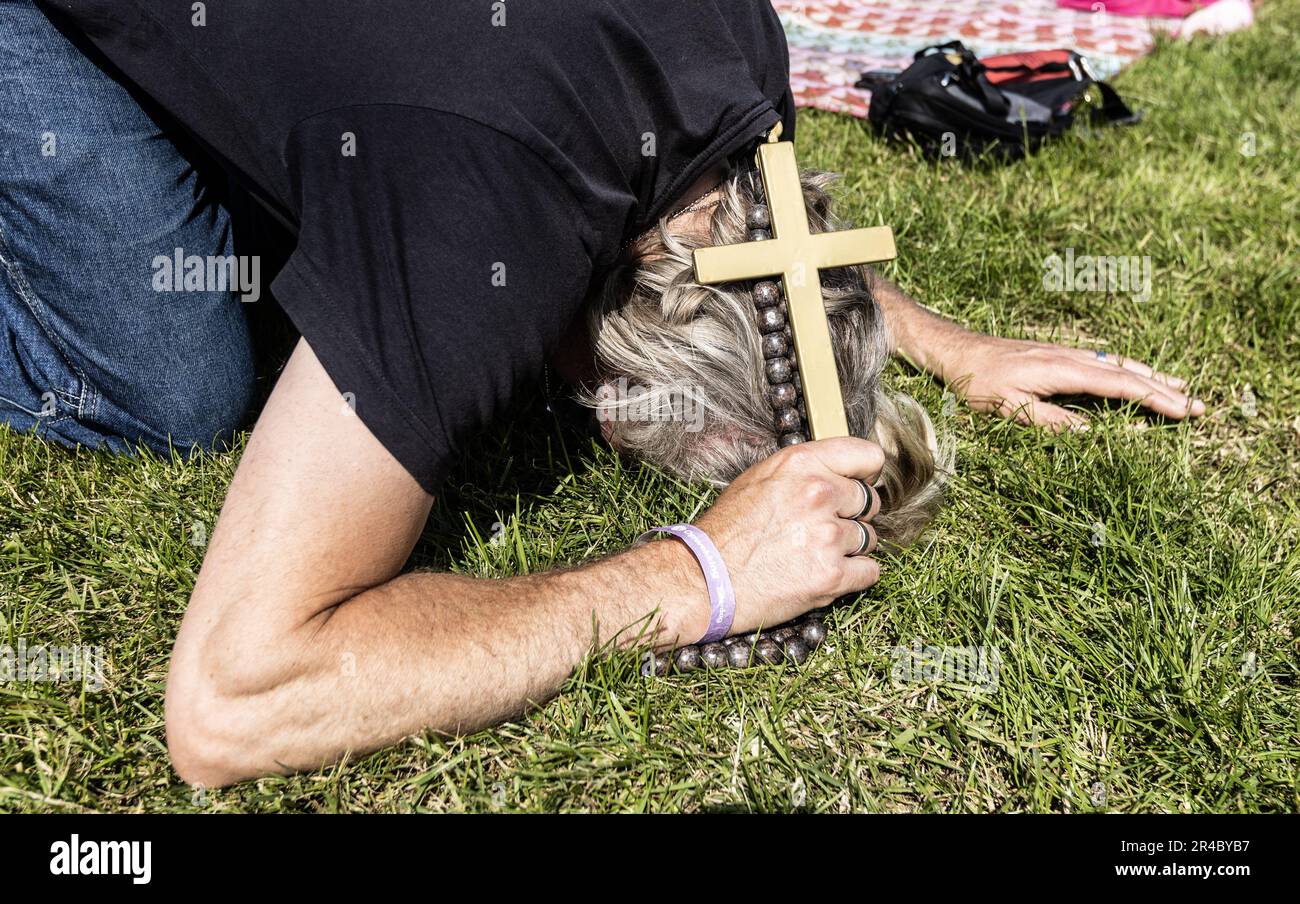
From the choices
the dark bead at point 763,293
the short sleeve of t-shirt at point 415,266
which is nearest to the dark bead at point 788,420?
the dark bead at point 763,293

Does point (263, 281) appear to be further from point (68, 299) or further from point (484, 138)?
point (484, 138)

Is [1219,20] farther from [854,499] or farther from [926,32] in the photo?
[854,499]

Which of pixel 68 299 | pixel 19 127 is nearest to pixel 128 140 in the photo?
pixel 19 127

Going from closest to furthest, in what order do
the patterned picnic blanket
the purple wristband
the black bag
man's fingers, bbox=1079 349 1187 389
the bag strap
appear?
the purple wristband, man's fingers, bbox=1079 349 1187 389, the black bag, the bag strap, the patterned picnic blanket

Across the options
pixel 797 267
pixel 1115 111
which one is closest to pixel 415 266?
pixel 797 267

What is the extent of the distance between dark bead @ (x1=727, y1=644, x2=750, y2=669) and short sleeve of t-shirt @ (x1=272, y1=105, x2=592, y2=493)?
2.20 ft

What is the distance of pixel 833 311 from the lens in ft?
6.99

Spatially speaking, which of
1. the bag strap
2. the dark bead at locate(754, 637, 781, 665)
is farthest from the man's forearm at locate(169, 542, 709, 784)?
the bag strap

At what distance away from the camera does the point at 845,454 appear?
78.0 inches

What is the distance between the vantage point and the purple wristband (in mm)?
1912

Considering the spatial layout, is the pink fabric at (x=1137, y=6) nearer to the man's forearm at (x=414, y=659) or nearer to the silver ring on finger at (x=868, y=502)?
the silver ring on finger at (x=868, y=502)

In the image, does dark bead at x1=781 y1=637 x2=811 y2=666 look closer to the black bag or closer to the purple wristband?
the purple wristband

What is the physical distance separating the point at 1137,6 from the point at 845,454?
4.73 meters

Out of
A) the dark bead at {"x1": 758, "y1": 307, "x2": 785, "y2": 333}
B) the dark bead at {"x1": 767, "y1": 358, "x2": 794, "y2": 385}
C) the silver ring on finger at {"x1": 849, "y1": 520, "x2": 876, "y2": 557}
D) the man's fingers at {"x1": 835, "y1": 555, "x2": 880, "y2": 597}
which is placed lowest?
the man's fingers at {"x1": 835, "y1": 555, "x2": 880, "y2": 597}
